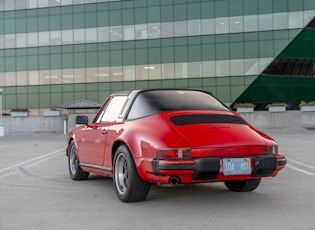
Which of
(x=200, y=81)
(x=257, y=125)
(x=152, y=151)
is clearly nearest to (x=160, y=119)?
(x=152, y=151)

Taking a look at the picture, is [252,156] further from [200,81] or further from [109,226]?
[200,81]

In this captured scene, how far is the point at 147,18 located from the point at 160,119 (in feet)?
134

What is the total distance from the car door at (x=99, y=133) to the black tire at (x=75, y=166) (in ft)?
1.34

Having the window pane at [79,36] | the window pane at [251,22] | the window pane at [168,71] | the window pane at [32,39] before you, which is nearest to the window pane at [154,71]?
the window pane at [168,71]

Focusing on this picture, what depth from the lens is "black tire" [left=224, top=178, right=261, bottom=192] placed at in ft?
20.5

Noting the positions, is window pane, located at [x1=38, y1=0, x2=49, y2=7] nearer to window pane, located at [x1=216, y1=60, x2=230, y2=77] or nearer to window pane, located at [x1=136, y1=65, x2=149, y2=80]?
window pane, located at [x1=136, y1=65, x2=149, y2=80]

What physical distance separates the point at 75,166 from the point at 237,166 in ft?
12.7

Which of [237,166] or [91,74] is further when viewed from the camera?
[91,74]

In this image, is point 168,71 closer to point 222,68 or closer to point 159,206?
point 222,68

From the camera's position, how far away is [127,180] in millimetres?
5664

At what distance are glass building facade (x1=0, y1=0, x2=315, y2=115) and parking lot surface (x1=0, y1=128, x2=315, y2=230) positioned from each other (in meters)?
36.7

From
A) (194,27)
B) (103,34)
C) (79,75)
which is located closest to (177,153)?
(194,27)

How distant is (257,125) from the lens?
31.7 metres

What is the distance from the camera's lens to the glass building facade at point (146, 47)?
4338 cm
